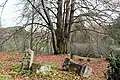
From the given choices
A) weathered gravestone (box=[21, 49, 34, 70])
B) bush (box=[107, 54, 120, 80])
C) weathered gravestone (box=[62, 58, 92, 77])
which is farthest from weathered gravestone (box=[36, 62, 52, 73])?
bush (box=[107, 54, 120, 80])

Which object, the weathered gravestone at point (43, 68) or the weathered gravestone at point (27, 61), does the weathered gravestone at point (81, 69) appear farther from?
the weathered gravestone at point (27, 61)

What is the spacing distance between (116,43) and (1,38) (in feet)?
29.1

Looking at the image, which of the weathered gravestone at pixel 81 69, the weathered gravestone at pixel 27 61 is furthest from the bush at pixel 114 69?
the weathered gravestone at pixel 27 61

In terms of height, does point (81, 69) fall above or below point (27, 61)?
below

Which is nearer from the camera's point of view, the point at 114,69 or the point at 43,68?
the point at 114,69

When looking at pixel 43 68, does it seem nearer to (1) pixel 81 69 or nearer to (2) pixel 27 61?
(2) pixel 27 61

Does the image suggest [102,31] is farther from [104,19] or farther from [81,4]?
[81,4]

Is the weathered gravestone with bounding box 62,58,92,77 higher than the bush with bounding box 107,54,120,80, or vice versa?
the bush with bounding box 107,54,120,80

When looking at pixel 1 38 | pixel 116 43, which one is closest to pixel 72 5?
pixel 116 43

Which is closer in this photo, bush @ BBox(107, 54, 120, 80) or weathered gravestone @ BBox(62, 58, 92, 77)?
bush @ BBox(107, 54, 120, 80)

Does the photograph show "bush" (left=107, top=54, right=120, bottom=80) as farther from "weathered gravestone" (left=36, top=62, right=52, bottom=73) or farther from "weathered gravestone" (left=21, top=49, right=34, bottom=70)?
"weathered gravestone" (left=21, top=49, right=34, bottom=70)

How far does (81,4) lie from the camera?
73.7ft

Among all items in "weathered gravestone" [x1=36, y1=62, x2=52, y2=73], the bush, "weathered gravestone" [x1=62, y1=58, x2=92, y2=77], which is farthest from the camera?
"weathered gravestone" [x1=62, y1=58, x2=92, y2=77]

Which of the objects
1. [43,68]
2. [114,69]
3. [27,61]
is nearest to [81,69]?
[43,68]
